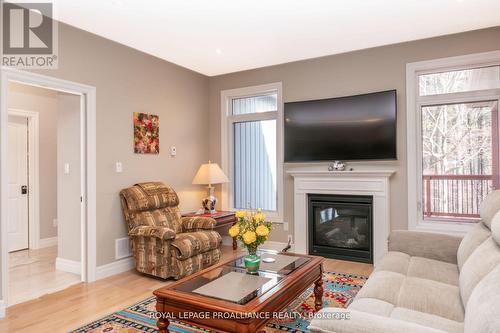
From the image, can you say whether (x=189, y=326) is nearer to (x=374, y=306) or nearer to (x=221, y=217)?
(x=374, y=306)

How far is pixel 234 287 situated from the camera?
6.80 ft

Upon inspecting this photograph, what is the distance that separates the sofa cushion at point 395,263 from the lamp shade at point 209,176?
9.14 ft

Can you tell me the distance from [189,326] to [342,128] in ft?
10.1

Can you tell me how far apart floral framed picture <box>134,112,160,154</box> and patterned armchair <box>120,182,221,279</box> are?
479 millimetres

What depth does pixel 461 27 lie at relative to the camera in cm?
367

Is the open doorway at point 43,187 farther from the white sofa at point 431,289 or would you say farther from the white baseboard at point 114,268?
the white sofa at point 431,289

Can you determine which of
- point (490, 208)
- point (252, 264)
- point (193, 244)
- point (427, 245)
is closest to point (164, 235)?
point (193, 244)

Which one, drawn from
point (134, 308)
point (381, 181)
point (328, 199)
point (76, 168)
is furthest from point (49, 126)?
point (381, 181)

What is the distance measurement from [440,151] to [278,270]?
2.81m

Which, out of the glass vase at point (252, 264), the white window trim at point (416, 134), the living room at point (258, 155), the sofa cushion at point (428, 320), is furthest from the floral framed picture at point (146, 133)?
the sofa cushion at point (428, 320)

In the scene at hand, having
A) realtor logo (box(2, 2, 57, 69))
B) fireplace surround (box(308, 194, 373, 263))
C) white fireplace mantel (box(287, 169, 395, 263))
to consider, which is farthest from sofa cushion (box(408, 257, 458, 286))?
realtor logo (box(2, 2, 57, 69))

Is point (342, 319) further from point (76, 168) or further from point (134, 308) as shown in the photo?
point (76, 168)

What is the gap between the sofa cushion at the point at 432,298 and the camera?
1697mm

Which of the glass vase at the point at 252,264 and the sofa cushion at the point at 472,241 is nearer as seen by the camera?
the sofa cushion at the point at 472,241
